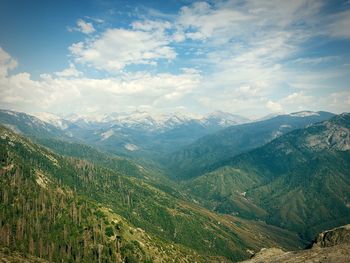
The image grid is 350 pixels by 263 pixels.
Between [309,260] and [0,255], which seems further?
[0,255]

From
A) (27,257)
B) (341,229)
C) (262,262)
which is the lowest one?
(27,257)

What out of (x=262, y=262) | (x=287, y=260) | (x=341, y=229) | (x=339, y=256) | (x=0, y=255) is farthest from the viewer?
(x=0, y=255)

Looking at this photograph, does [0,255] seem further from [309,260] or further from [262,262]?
[309,260]

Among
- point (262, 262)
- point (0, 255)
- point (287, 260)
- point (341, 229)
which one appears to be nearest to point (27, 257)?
point (0, 255)

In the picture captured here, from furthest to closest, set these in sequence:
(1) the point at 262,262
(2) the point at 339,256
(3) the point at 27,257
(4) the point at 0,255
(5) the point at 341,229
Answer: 1. (3) the point at 27,257
2. (4) the point at 0,255
3. (5) the point at 341,229
4. (1) the point at 262,262
5. (2) the point at 339,256

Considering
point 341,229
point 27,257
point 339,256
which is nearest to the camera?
point 339,256

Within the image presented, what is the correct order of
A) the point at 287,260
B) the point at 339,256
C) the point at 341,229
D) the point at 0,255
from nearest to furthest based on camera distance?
the point at 339,256 → the point at 287,260 → the point at 341,229 → the point at 0,255

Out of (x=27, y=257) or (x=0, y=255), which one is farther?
(x=27, y=257)

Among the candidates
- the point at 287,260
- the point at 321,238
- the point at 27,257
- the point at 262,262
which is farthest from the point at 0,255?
the point at 321,238

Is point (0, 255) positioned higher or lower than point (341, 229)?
lower
